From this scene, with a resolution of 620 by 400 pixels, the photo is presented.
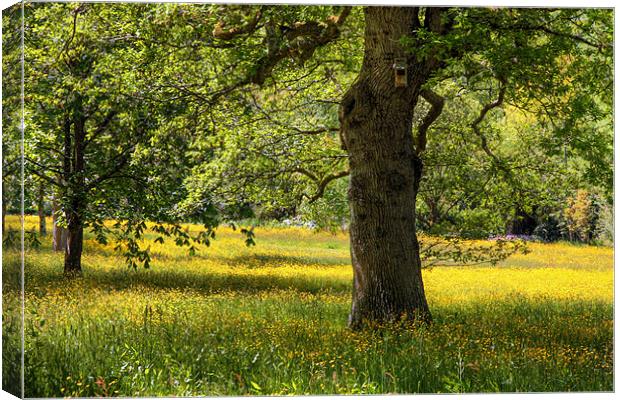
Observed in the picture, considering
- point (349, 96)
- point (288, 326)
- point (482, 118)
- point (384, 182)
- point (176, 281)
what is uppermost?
point (349, 96)

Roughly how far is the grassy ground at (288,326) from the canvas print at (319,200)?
2 cm

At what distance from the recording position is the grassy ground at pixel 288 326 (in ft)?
24.5

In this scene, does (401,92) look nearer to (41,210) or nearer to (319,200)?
(319,200)

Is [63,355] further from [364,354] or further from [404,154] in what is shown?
[404,154]

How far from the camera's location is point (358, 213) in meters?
8.53

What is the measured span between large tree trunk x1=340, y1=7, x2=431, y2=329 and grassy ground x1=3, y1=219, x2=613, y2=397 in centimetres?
23

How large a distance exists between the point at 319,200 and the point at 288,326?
148 centimetres

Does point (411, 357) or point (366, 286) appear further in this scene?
→ point (366, 286)

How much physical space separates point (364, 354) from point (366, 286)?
2.83ft

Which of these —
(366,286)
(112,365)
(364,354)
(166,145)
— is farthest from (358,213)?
(112,365)

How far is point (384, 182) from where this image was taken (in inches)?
333

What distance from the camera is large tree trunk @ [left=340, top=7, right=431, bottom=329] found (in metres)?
8.48

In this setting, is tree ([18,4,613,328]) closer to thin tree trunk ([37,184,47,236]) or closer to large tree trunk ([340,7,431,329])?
large tree trunk ([340,7,431,329])

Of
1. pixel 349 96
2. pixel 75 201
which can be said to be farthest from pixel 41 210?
pixel 349 96
